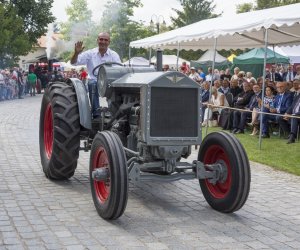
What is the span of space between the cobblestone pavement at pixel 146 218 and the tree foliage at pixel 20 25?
25.1m

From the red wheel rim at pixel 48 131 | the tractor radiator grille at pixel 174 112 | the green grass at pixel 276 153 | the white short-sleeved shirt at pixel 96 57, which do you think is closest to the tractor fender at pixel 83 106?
the white short-sleeved shirt at pixel 96 57

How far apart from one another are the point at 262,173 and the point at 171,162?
A: 2.83m

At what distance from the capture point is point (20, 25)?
33.1m

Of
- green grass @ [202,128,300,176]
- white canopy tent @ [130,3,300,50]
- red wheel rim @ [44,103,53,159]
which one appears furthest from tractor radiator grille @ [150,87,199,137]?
white canopy tent @ [130,3,300,50]

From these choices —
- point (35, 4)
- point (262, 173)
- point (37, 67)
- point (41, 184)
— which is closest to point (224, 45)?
point (262, 173)

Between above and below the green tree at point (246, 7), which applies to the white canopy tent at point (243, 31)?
below

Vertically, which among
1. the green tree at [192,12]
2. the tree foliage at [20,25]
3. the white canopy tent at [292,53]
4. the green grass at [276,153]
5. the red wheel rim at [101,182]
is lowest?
the green grass at [276,153]

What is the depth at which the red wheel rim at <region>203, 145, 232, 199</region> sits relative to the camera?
17.6 ft

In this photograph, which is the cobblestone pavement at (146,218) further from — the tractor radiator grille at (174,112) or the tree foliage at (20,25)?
the tree foliage at (20,25)

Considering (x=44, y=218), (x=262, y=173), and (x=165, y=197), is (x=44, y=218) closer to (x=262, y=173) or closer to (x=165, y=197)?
(x=165, y=197)

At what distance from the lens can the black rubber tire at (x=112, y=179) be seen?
4816 mm

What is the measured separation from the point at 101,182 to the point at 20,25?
2958 cm

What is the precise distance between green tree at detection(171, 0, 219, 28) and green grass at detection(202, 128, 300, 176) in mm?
50815

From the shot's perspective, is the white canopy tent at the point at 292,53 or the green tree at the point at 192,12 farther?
the green tree at the point at 192,12
